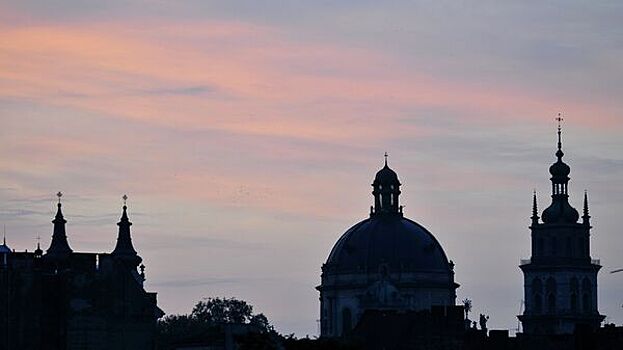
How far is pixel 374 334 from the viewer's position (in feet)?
643

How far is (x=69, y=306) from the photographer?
179 metres

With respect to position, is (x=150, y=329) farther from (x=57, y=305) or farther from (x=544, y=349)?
(x=544, y=349)

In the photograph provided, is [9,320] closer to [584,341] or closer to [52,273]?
[52,273]

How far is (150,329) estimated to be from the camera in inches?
7249

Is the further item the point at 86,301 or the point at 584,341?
the point at 86,301

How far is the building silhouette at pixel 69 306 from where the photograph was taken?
6978 inches

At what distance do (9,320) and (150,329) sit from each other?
10391 millimetres

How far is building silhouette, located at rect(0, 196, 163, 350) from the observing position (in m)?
177

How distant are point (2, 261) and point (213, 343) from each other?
13846 mm

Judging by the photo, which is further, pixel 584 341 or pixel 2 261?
pixel 2 261

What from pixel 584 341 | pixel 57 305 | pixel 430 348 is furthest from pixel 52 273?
pixel 584 341

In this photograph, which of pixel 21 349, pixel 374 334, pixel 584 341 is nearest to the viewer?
pixel 584 341

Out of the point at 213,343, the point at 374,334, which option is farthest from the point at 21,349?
the point at 374,334

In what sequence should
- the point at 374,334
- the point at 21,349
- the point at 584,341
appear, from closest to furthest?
the point at 584,341
the point at 21,349
the point at 374,334
